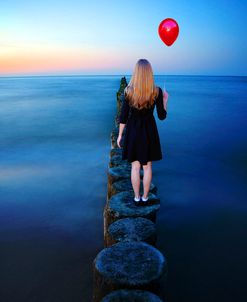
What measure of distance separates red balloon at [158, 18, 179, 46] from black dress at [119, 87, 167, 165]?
209 centimetres

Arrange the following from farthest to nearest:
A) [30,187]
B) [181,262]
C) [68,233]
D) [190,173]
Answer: [190,173] → [30,187] → [68,233] → [181,262]

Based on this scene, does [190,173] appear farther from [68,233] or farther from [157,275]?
[157,275]

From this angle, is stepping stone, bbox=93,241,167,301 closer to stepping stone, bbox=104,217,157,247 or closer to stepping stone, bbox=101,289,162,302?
stepping stone, bbox=101,289,162,302

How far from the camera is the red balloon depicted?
486 centimetres

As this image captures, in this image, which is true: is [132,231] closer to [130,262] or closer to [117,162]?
[130,262]

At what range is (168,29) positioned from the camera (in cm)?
494

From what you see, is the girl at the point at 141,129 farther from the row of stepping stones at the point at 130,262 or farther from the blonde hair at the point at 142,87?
the row of stepping stones at the point at 130,262

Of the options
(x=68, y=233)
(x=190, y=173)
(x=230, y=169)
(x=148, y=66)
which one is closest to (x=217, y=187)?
(x=190, y=173)

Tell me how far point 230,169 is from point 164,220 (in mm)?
4154

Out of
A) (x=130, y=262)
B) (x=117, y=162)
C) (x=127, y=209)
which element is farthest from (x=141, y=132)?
(x=130, y=262)

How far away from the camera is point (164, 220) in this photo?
5359 mm

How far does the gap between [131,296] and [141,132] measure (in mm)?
1884

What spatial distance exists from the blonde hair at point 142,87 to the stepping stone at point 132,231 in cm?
123

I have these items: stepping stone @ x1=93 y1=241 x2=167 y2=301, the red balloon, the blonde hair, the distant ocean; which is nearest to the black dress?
the blonde hair
